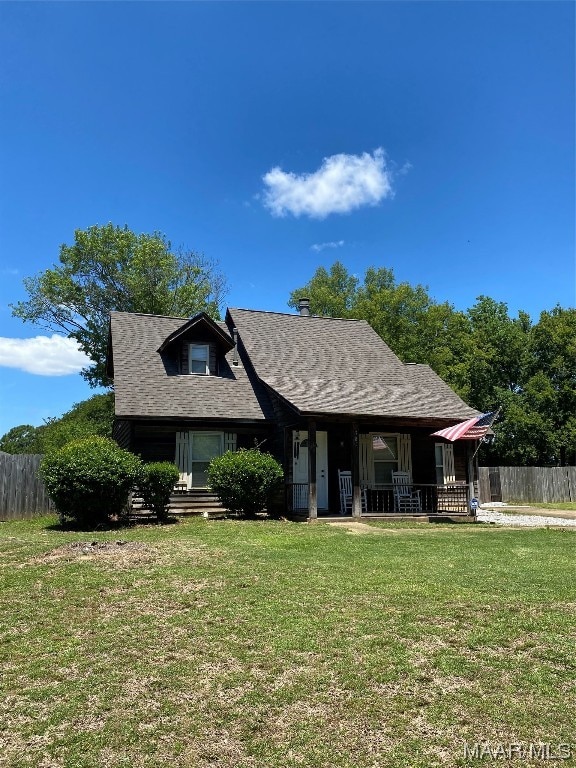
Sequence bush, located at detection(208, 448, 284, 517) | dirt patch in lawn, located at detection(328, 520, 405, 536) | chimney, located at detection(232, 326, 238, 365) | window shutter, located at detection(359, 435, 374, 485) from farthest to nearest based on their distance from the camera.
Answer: chimney, located at detection(232, 326, 238, 365)
window shutter, located at detection(359, 435, 374, 485)
bush, located at detection(208, 448, 284, 517)
dirt patch in lawn, located at detection(328, 520, 405, 536)

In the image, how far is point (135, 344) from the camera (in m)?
19.6

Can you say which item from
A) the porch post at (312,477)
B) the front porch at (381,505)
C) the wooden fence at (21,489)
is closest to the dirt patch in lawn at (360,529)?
the porch post at (312,477)

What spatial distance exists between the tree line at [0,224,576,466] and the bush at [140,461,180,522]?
17048mm

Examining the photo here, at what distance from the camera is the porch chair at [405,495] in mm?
17562

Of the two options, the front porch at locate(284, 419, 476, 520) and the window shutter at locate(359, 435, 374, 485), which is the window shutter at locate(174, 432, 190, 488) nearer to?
the front porch at locate(284, 419, 476, 520)

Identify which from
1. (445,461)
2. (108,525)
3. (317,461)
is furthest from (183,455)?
(445,461)

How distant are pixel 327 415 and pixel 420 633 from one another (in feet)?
32.4

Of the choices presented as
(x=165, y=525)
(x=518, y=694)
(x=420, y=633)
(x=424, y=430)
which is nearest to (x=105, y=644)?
(x=420, y=633)

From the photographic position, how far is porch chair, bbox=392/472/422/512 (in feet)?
57.6

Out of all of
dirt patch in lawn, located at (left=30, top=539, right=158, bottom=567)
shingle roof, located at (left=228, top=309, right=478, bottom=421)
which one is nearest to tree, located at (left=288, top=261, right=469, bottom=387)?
shingle roof, located at (left=228, top=309, right=478, bottom=421)

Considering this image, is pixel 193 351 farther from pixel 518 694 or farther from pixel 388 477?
pixel 518 694

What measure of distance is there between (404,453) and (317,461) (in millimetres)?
2943

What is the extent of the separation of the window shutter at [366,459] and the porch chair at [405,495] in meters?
0.73

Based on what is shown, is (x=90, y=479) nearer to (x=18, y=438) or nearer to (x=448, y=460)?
(x=448, y=460)
